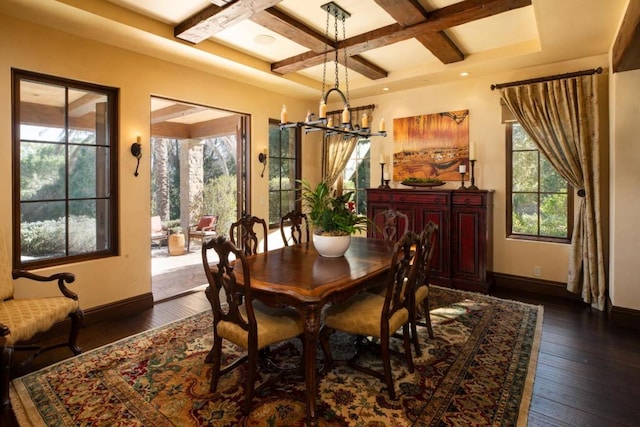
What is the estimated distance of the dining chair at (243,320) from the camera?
78.8 inches

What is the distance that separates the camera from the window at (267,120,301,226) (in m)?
5.32

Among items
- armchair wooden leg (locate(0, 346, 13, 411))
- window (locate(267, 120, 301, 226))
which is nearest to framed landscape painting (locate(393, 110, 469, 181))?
window (locate(267, 120, 301, 226))

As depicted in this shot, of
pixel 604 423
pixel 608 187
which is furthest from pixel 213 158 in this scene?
pixel 604 423

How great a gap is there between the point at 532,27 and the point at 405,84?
5.62 feet

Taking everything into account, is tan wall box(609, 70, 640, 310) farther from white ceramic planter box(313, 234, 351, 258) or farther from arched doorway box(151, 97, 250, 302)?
arched doorway box(151, 97, 250, 302)

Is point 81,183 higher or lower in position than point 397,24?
lower

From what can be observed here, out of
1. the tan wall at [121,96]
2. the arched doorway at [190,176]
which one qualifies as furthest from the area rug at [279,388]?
the arched doorway at [190,176]

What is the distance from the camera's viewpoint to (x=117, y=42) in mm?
3420

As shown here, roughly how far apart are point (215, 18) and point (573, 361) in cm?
394

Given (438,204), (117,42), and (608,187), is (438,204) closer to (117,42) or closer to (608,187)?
(608,187)

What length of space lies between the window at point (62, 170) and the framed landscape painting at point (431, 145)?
12.0 feet

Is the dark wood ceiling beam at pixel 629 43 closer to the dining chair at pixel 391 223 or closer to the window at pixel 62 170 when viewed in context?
the dining chair at pixel 391 223

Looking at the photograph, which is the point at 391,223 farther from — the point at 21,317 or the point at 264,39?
the point at 21,317

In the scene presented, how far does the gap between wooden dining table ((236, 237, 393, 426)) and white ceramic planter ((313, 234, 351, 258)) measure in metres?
0.05
